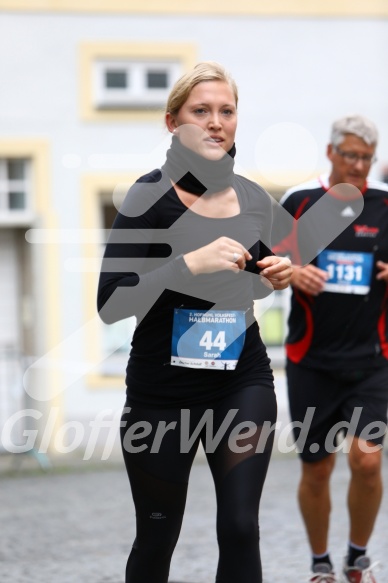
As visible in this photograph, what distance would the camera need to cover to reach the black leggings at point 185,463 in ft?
12.0

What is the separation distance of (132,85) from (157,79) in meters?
0.28

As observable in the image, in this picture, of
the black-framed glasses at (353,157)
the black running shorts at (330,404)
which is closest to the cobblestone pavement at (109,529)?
the black running shorts at (330,404)

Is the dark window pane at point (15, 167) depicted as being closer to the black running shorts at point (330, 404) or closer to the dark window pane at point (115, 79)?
the dark window pane at point (115, 79)

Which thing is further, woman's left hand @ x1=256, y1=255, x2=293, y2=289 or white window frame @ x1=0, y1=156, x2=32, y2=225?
white window frame @ x1=0, y1=156, x2=32, y2=225

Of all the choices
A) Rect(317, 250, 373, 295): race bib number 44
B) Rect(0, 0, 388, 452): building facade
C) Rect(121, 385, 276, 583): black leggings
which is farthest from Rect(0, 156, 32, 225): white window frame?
Rect(121, 385, 276, 583): black leggings

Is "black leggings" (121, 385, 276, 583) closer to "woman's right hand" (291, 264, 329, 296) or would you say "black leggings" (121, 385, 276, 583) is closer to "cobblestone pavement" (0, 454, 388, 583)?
"woman's right hand" (291, 264, 329, 296)

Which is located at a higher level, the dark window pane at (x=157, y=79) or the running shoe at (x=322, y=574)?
the dark window pane at (x=157, y=79)

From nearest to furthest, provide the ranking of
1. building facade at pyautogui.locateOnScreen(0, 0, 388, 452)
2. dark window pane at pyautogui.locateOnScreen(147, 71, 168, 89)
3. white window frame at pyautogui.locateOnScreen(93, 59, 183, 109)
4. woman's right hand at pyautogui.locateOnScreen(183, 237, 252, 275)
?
woman's right hand at pyautogui.locateOnScreen(183, 237, 252, 275) < building facade at pyautogui.locateOnScreen(0, 0, 388, 452) < white window frame at pyautogui.locateOnScreen(93, 59, 183, 109) < dark window pane at pyautogui.locateOnScreen(147, 71, 168, 89)

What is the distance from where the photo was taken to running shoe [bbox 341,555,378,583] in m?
5.04

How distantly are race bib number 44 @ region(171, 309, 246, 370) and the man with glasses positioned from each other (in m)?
1.26

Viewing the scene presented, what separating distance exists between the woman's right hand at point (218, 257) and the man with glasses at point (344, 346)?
1.47 metres

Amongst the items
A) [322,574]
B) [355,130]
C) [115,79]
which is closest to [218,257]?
[355,130]

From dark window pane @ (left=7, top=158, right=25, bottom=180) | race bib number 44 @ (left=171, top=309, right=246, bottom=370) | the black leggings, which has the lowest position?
dark window pane @ (left=7, top=158, right=25, bottom=180)

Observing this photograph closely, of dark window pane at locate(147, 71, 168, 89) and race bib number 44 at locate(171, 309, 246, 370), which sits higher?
race bib number 44 at locate(171, 309, 246, 370)
